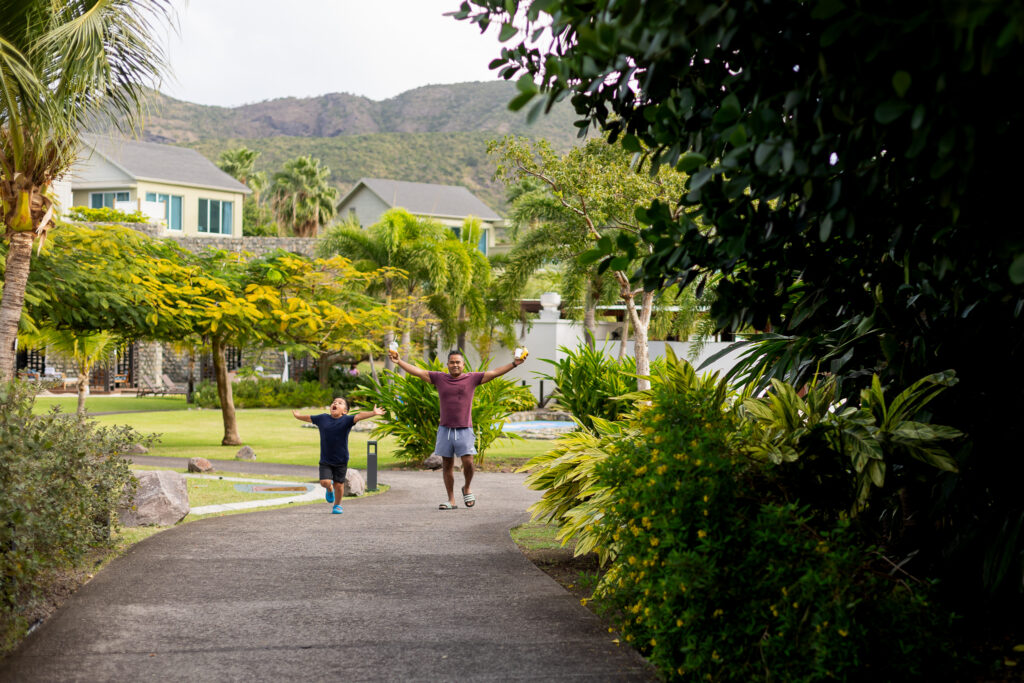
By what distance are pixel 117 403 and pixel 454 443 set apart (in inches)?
1015

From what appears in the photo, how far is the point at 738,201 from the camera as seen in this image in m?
3.87

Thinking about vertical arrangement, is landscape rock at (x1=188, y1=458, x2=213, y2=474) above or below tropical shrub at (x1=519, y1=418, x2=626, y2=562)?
below

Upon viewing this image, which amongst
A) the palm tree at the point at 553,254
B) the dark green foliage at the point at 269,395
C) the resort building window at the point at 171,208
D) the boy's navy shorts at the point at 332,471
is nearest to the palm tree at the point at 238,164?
the resort building window at the point at 171,208

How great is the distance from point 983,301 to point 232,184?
164 ft

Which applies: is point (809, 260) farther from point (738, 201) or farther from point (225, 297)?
point (225, 297)

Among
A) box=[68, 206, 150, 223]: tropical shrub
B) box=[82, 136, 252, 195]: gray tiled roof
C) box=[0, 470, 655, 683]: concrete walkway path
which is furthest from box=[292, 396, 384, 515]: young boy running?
box=[82, 136, 252, 195]: gray tiled roof

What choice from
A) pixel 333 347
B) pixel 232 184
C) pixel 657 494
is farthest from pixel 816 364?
pixel 232 184

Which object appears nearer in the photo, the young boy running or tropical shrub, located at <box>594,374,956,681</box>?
tropical shrub, located at <box>594,374,956,681</box>

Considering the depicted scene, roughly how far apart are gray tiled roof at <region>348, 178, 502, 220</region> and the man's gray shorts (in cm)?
4626

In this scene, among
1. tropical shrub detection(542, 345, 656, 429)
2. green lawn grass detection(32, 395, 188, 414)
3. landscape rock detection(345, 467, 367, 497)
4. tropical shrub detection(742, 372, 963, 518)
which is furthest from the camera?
green lawn grass detection(32, 395, 188, 414)

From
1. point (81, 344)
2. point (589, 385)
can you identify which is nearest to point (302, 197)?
point (81, 344)

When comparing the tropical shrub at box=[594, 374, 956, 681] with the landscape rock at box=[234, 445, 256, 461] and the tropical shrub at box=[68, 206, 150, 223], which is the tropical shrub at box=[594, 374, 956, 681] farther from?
the tropical shrub at box=[68, 206, 150, 223]

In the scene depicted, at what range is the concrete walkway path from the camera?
4.67 meters

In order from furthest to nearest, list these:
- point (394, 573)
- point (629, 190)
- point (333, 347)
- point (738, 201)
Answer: point (333, 347) → point (629, 190) → point (394, 573) → point (738, 201)
